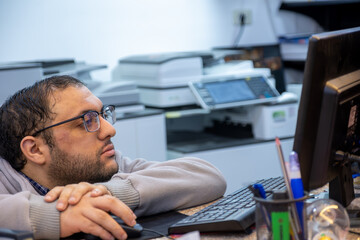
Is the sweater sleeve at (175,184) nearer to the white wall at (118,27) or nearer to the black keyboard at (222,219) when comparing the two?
the black keyboard at (222,219)

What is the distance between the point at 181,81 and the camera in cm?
278

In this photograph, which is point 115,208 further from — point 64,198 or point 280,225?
point 280,225

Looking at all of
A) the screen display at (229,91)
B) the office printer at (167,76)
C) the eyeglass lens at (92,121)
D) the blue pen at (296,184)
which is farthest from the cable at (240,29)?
the blue pen at (296,184)

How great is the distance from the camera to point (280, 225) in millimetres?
859

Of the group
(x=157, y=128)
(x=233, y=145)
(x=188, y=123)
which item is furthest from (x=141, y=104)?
(x=188, y=123)

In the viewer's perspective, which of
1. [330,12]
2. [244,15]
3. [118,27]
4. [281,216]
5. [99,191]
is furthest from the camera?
[330,12]

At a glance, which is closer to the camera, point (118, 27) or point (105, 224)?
point (105, 224)

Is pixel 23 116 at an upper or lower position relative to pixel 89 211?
upper

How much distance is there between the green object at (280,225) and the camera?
0.86 meters

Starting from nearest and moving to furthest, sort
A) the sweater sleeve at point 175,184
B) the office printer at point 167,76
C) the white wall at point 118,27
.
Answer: the sweater sleeve at point 175,184 → the office printer at point 167,76 → the white wall at point 118,27

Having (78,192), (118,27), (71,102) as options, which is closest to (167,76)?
(118,27)

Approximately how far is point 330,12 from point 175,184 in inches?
121

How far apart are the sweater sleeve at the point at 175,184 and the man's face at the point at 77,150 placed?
0.17 feet

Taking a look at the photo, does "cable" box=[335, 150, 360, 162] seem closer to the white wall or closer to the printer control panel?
the printer control panel
